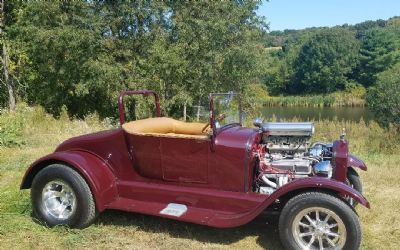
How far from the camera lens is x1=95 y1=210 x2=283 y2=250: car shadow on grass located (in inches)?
184

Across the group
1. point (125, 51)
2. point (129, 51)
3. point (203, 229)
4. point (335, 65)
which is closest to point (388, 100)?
point (129, 51)

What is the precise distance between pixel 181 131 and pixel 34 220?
2107 millimetres

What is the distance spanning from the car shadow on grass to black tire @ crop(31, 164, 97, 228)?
362mm

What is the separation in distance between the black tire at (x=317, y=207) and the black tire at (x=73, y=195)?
2174 millimetres

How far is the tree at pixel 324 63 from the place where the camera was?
81688mm

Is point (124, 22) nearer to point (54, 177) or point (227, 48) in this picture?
point (227, 48)

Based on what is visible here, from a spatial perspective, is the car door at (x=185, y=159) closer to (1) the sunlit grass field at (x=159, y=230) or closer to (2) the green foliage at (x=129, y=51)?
(1) the sunlit grass field at (x=159, y=230)

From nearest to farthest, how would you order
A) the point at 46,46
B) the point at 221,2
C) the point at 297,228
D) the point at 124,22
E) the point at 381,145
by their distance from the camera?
1. the point at 297,228
2. the point at 381,145
3. the point at 46,46
4. the point at 124,22
5. the point at 221,2

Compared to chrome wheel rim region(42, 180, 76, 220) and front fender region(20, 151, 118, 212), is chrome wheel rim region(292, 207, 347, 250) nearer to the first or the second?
front fender region(20, 151, 118, 212)

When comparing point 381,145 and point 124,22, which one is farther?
point 124,22

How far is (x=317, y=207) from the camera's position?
13.4 ft

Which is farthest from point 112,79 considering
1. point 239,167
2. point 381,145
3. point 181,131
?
point 239,167

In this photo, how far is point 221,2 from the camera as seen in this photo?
2123 cm

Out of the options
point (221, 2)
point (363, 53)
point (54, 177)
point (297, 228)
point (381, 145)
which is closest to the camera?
point (297, 228)
